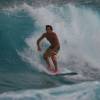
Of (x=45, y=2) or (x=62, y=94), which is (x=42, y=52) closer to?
(x=62, y=94)

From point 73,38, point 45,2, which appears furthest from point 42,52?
point 45,2

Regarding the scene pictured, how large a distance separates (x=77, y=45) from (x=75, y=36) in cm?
97

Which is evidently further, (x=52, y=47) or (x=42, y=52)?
(x=42, y=52)

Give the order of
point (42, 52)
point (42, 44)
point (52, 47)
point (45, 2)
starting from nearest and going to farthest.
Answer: point (52, 47) < point (42, 52) < point (42, 44) < point (45, 2)

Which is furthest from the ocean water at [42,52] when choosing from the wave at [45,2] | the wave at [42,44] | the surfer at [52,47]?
the wave at [45,2]

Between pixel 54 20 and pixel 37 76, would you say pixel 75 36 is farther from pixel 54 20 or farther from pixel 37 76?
pixel 37 76

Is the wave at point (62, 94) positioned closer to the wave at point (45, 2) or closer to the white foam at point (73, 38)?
the white foam at point (73, 38)

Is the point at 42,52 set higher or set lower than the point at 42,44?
lower

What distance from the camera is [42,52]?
13.8 meters

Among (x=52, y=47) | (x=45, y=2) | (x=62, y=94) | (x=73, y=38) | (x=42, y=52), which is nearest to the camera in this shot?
(x=62, y=94)

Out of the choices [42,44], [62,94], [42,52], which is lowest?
[42,52]

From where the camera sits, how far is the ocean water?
356 inches

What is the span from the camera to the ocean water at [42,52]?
9055 mm

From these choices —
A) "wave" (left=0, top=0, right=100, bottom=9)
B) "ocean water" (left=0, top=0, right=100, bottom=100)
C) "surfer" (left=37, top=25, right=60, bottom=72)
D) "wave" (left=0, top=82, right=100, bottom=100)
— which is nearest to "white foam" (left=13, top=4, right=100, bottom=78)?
"ocean water" (left=0, top=0, right=100, bottom=100)
